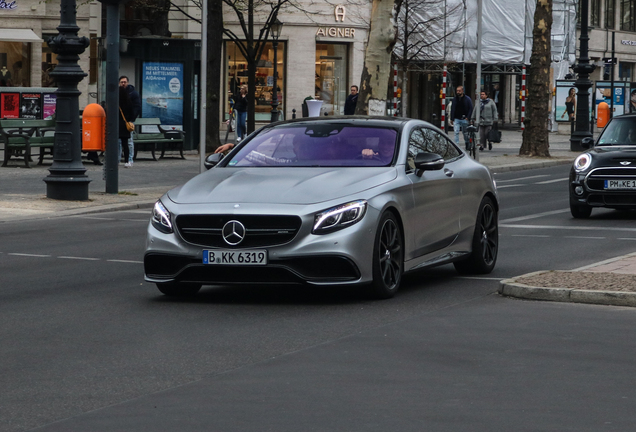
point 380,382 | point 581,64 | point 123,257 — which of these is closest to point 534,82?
point 581,64

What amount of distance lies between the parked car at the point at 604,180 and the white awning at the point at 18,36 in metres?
32.0

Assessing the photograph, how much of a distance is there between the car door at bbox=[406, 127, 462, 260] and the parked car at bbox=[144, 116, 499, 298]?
0.01m

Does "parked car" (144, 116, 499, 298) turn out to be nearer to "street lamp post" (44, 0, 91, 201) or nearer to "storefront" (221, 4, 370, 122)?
"street lamp post" (44, 0, 91, 201)

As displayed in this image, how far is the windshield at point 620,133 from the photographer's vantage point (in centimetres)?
1806

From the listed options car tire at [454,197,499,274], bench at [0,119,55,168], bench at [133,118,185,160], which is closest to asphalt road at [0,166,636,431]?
car tire at [454,197,499,274]

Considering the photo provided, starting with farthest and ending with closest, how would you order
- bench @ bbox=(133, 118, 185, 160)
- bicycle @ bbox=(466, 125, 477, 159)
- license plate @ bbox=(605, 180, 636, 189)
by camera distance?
1. bicycle @ bbox=(466, 125, 477, 159)
2. bench @ bbox=(133, 118, 185, 160)
3. license plate @ bbox=(605, 180, 636, 189)

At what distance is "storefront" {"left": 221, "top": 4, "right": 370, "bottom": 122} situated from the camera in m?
52.0

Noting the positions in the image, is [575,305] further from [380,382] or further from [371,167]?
[380,382]

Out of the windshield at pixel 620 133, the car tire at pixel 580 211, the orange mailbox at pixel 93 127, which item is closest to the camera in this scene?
the car tire at pixel 580 211

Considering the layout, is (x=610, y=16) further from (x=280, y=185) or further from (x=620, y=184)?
(x=280, y=185)

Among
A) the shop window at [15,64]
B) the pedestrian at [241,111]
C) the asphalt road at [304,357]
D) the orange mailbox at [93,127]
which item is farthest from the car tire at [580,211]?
the shop window at [15,64]

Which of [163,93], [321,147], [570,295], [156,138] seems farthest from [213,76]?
[570,295]

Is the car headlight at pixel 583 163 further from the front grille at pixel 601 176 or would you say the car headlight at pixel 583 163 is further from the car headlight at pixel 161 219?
the car headlight at pixel 161 219

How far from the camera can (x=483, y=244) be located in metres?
11.4
